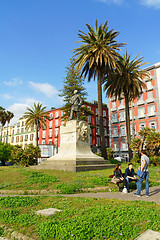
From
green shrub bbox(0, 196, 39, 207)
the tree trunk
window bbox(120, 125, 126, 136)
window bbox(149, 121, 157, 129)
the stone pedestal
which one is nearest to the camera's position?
green shrub bbox(0, 196, 39, 207)

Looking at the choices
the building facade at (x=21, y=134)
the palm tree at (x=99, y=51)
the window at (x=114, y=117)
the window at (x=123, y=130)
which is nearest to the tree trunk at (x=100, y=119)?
the palm tree at (x=99, y=51)

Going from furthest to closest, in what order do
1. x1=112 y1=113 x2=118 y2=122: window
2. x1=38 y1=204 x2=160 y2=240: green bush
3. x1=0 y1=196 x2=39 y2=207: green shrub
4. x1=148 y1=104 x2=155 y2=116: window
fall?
x1=112 y1=113 x2=118 y2=122: window → x1=148 y1=104 x2=155 y2=116: window → x1=0 y1=196 x2=39 y2=207: green shrub → x1=38 y1=204 x2=160 y2=240: green bush

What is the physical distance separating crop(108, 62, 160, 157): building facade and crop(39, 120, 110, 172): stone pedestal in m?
22.1

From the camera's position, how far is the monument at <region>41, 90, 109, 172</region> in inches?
536

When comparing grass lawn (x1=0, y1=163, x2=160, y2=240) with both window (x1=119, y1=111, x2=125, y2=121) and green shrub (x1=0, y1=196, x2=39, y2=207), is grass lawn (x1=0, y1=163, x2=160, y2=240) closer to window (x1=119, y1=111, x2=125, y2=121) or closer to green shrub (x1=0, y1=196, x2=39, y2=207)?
green shrub (x1=0, y1=196, x2=39, y2=207)

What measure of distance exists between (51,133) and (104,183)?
53.3 meters

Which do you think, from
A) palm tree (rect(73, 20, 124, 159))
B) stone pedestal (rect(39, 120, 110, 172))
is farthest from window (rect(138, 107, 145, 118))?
stone pedestal (rect(39, 120, 110, 172))

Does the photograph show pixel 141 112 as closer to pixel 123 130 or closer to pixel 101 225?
pixel 123 130

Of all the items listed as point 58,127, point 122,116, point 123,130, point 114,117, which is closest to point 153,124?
point 123,130

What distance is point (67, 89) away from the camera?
33.7 metres

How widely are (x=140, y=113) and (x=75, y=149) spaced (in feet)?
110

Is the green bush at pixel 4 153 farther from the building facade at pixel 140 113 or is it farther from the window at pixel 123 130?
the window at pixel 123 130

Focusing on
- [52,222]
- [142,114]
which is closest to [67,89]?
[142,114]

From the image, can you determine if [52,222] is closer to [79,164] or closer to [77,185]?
[77,185]
